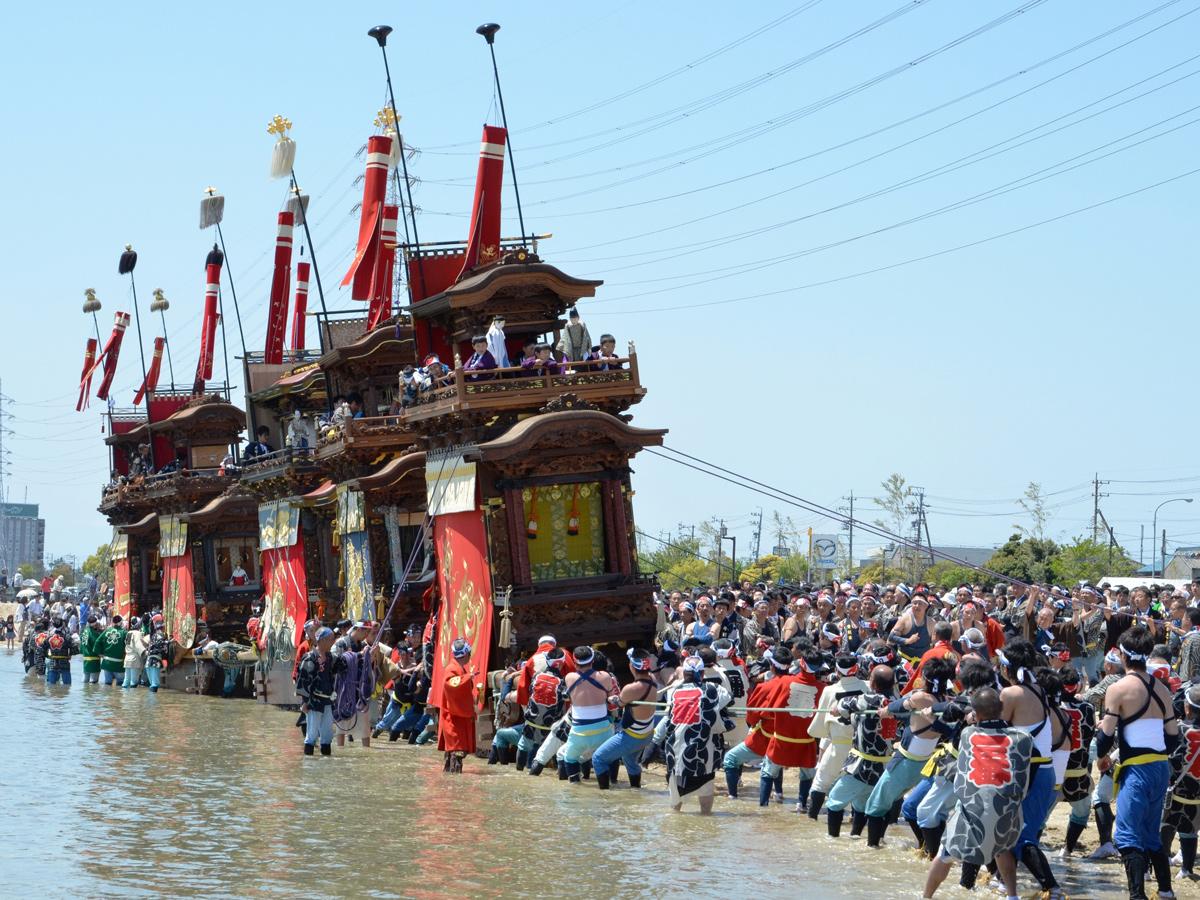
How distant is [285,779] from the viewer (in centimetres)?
1995

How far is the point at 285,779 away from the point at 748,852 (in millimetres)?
7873

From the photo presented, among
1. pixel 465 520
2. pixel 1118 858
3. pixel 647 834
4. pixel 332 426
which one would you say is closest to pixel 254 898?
pixel 647 834

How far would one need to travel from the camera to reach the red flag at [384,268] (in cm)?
3488

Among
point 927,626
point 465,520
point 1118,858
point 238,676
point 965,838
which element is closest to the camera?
point 965,838

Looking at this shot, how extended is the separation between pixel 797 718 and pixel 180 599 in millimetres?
31734

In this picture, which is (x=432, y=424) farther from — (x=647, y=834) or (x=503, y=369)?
(x=647, y=834)

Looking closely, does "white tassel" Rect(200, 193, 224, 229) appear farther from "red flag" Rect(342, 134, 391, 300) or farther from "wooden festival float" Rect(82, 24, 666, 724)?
"red flag" Rect(342, 134, 391, 300)

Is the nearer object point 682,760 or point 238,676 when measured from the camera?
point 682,760

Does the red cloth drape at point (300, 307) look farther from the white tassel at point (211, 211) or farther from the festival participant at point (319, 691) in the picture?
the festival participant at point (319, 691)

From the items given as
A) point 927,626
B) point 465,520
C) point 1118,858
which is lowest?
point 1118,858

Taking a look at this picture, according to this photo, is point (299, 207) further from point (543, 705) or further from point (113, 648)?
point (543, 705)

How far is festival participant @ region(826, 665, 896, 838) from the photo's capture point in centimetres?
1395

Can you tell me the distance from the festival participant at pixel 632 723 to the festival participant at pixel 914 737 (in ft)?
14.6

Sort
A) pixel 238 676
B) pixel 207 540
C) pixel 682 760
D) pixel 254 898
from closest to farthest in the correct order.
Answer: pixel 254 898 < pixel 682 760 < pixel 238 676 < pixel 207 540
